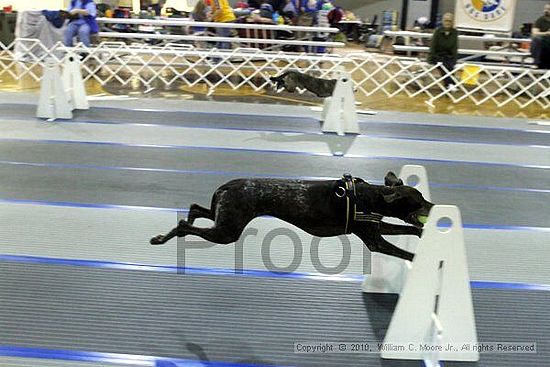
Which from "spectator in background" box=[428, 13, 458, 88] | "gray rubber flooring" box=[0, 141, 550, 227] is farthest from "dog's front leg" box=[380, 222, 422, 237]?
"spectator in background" box=[428, 13, 458, 88]

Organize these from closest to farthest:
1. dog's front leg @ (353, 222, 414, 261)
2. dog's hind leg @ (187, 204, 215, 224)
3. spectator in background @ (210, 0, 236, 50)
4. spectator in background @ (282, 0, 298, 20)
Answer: dog's front leg @ (353, 222, 414, 261)
dog's hind leg @ (187, 204, 215, 224)
spectator in background @ (210, 0, 236, 50)
spectator in background @ (282, 0, 298, 20)

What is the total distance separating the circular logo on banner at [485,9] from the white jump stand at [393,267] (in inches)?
386

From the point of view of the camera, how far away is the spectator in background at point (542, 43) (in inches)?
406

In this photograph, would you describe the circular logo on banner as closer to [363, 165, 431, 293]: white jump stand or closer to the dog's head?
[363, 165, 431, 293]: white jump stand

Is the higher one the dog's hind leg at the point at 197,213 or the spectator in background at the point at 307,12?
the spectator in background at the point at 307,12

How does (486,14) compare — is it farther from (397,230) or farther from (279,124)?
(397,230)

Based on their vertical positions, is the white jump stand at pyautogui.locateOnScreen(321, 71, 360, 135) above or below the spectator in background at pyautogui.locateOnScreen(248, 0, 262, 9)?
below

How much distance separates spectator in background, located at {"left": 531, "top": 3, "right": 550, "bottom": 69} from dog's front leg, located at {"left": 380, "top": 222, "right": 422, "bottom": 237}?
8.64 m

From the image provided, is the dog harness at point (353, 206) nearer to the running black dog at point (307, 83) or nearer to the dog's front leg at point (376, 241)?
the dog's front leg at point (376, 241)

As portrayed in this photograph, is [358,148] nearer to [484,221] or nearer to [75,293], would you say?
[484,221]

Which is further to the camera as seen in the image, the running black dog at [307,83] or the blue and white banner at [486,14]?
the blue and white banner at [486,14]

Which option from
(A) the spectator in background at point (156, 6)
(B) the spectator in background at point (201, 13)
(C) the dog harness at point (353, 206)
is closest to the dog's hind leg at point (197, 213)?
(C) the dog harness at point (353, 206)

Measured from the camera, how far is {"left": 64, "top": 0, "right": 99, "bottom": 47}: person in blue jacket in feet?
35.6

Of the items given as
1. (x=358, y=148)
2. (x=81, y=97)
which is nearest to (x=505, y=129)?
(x=358, y=148)
